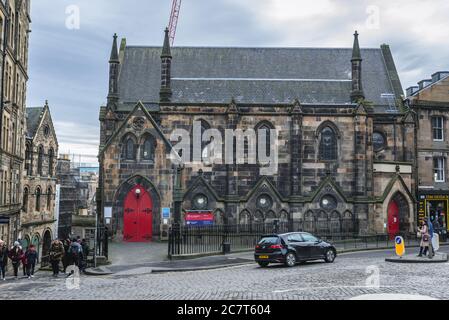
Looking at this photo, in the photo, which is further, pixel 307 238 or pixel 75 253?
pixel 307 238

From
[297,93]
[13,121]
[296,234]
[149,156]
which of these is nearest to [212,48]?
[297,93]

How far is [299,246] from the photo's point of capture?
22156 mm

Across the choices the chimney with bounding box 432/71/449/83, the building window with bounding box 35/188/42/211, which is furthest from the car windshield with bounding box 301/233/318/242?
the building window with bounding box 35/188/42/211

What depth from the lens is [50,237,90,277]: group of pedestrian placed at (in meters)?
21.2

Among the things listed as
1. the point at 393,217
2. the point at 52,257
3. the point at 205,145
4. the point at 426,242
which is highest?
the point at 205,145

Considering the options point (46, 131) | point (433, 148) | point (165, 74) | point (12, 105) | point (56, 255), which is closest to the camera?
point (56, 255)

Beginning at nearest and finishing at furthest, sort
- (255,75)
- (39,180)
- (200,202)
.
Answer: (200,202) → (255,75) → (39,180)

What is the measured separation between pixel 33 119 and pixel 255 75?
2206 cm

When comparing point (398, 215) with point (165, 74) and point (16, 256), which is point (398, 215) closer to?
point (165, 74)

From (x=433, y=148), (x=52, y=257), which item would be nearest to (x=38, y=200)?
(x=52, y=257)

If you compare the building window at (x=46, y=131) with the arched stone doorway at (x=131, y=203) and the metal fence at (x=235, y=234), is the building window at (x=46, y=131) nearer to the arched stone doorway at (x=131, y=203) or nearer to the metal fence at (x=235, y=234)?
the arched stone doorway at (x=131, y=203)

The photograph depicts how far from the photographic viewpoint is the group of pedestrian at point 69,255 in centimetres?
2123

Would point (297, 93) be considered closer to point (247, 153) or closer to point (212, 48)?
point (247, 153)

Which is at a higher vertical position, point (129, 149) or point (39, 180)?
point (129, 149)
